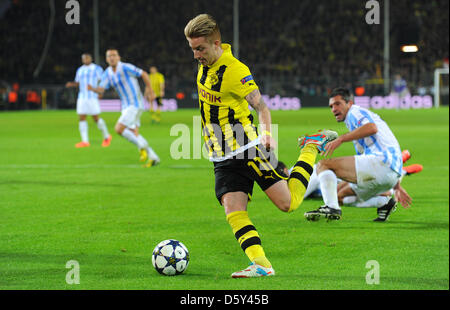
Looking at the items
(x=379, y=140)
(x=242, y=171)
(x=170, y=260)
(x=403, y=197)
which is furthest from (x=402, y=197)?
(x=170, y=260)

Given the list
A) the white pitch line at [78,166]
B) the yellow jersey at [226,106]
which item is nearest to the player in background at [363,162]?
the yellow jersey at [226,106]

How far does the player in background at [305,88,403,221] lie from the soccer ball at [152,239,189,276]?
2.37 metres

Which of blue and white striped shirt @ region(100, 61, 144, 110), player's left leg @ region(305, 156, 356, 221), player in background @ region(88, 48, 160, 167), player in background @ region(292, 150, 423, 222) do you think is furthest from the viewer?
blue and white striped shirt @ region(100, 61, 144, 110)

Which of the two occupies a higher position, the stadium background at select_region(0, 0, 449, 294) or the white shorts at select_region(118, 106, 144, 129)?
the white shorts at select_region(118, 106, 144, 129)

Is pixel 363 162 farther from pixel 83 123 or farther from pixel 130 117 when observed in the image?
pixel 83 123

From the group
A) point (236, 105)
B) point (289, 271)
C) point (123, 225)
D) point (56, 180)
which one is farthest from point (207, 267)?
point (56, 180)

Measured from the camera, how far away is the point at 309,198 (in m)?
9.02

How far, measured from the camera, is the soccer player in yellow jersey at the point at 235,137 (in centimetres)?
497

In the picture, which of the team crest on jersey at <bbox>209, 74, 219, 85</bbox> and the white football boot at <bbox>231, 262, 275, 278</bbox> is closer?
the white football boot at <bbox>231, 262, 275, 278</bbox>

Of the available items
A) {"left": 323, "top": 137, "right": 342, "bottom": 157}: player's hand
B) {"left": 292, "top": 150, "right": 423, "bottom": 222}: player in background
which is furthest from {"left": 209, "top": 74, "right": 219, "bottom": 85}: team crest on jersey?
{"left": 292, "top": 150, "right": 423, "bottom": 222}: player in background

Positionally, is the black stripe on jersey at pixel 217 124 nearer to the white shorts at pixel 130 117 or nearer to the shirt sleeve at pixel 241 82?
the shirt sleeve at pixel 241 82

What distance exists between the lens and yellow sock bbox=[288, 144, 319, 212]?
538 centimetres

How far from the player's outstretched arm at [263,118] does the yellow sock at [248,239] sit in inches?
22.1

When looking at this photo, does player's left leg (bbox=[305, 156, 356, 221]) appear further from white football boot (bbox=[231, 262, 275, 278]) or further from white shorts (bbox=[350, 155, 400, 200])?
white football boot (bbox=[231, 262, 275, 278])
